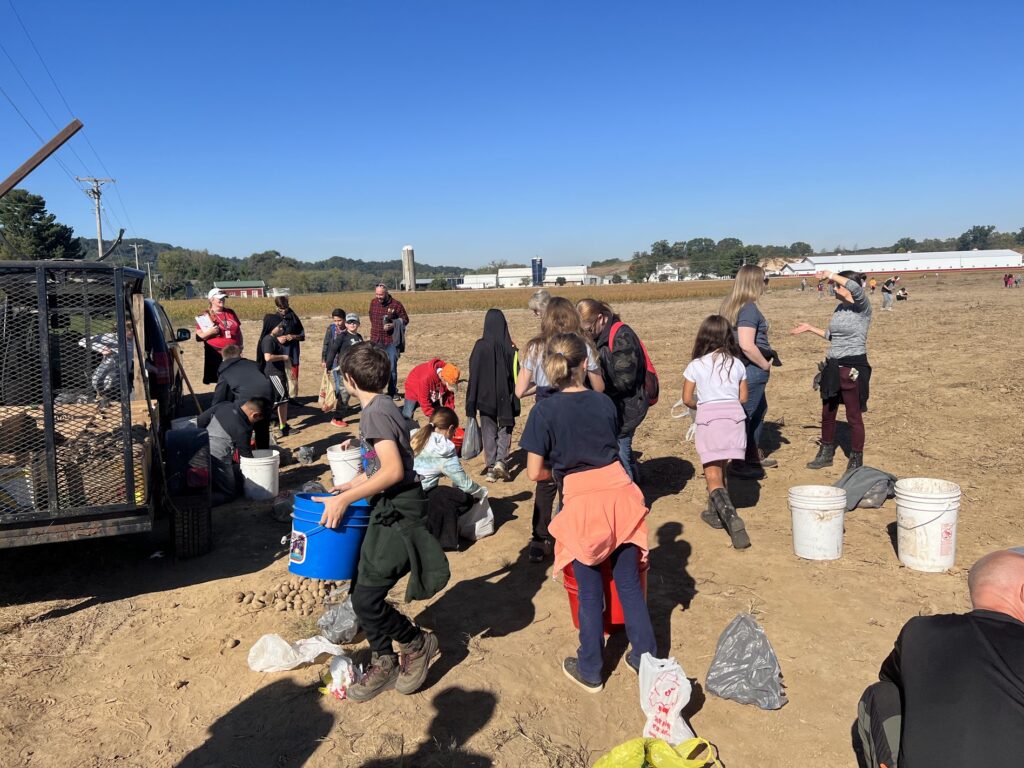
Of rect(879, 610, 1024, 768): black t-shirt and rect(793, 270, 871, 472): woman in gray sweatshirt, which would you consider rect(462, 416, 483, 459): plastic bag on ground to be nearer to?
rect(793, 270, 871, 472): woman in gray sweatshirt

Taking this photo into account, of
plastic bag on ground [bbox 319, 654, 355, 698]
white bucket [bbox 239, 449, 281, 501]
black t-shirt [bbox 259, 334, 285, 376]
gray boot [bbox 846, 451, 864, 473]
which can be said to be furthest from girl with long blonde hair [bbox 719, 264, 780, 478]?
black t-shirt [bbox 259, 334, 285, 376]

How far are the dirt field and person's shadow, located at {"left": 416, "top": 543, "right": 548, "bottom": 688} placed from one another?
0.02 meters

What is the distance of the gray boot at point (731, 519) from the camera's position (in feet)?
16.6

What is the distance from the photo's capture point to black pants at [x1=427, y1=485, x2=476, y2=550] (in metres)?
5.35

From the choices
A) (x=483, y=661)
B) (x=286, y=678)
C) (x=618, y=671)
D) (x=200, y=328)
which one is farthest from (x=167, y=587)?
(x=200, y=328)

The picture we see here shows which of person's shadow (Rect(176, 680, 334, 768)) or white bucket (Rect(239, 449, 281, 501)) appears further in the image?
white bucket (Rect(239, 449, 281, 501))

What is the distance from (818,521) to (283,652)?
3.52 metres

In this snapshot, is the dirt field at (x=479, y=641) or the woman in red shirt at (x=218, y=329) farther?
the woman in red shirt at (x=218, y=329)

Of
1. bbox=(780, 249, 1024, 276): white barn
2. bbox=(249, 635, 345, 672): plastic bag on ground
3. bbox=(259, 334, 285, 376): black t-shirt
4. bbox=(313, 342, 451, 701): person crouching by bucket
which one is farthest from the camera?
bbox=(780, 249, 1024, 276): white barn

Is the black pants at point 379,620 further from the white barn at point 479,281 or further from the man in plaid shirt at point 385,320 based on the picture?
the white barn at point 479,281

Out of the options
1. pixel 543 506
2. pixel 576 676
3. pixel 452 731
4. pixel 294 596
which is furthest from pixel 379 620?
pixel 543 506


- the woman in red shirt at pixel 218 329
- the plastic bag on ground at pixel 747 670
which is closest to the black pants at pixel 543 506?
the plastic bag on ground at pixel 747 670

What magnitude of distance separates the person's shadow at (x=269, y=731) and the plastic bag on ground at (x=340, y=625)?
1.26 feet

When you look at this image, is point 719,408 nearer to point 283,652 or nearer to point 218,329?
point 283,652
